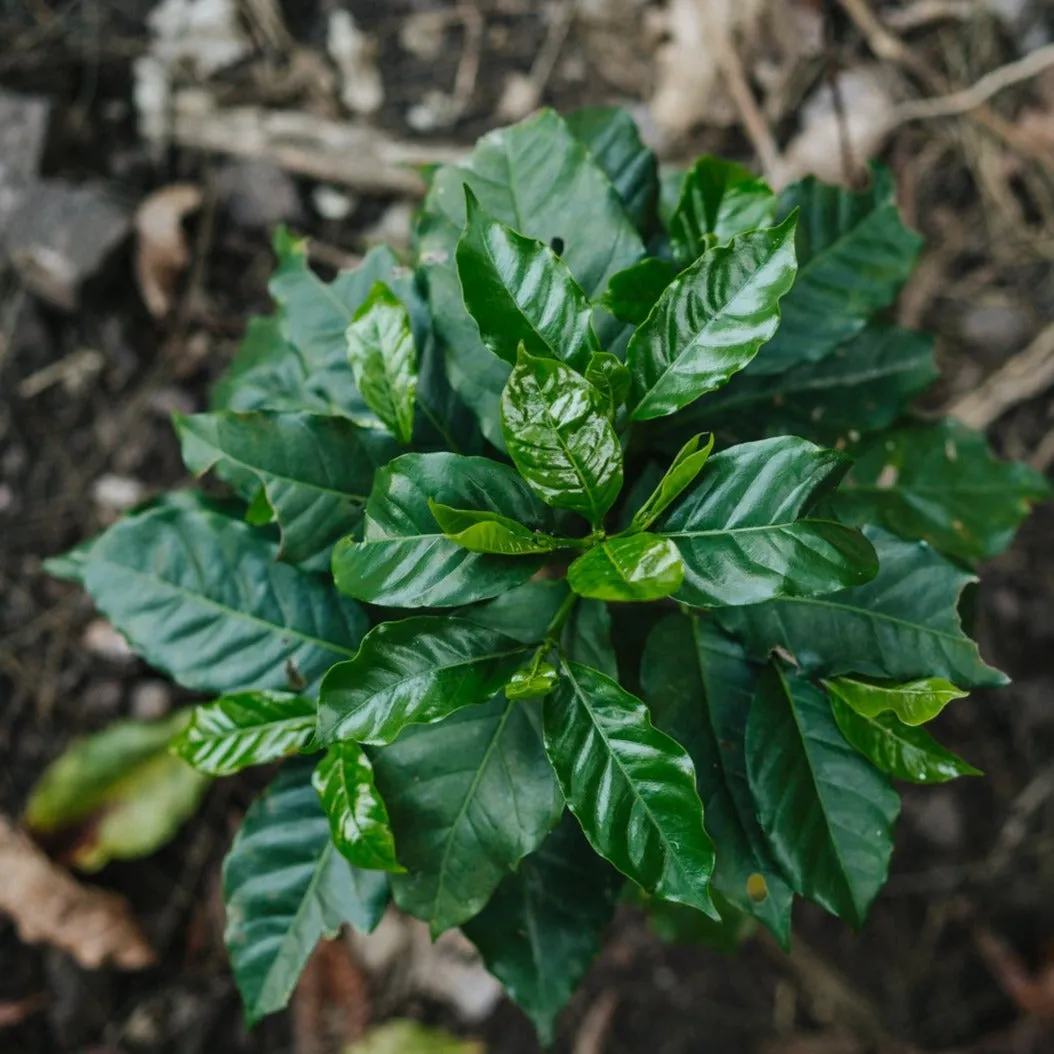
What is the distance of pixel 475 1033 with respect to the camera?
→ 232cm

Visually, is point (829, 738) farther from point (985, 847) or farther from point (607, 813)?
point (985, 847)

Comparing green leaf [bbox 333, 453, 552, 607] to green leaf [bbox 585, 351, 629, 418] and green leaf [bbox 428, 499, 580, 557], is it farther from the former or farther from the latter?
green leaf [bbox 585, 351, 629, 418]

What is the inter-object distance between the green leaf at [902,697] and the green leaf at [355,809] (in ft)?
1.86

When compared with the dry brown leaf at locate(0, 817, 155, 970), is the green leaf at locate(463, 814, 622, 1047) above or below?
above

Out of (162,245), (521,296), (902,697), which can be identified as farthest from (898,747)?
(162,245)

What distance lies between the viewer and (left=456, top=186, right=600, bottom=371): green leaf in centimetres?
105

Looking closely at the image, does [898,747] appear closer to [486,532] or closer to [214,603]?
[486,532]

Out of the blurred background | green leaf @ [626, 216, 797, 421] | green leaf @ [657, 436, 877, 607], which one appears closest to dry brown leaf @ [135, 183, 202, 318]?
Answer: the blurred background

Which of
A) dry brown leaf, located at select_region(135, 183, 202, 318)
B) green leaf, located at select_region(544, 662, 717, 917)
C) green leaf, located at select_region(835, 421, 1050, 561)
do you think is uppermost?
green leaf, located at select_region(835, 421, 1050, 561)

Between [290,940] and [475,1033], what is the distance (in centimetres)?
124

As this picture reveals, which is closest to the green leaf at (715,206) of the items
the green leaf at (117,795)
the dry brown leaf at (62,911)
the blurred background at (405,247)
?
the blurred background at (405,247)

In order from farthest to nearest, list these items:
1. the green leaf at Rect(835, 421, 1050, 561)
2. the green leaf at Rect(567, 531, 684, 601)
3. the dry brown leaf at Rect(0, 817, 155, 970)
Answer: the dry brown leaf at Rect(0, 817, 155, 970) → the green leaf at Rect(835, 421, 1050, 561) → the green leaf at Rect(567, 531, 684, 601)

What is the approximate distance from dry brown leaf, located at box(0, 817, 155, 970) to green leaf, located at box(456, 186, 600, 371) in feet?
5.69

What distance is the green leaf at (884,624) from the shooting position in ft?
3.90
